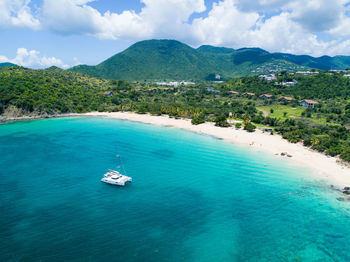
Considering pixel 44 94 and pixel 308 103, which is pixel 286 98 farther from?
pixel 44 94

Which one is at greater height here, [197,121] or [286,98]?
[286,98]

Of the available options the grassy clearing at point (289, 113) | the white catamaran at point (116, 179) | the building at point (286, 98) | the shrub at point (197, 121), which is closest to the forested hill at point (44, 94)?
the shrub at point (197, 121)

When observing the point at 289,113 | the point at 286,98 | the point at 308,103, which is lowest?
the point at 289,113

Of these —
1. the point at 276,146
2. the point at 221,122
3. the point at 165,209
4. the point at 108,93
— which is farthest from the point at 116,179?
the point at 108,93

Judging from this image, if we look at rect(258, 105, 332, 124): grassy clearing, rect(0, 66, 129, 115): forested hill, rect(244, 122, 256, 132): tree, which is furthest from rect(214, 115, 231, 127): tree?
rect(0, 66, 129, 115): forested hill

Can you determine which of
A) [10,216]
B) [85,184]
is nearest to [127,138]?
[85,184]

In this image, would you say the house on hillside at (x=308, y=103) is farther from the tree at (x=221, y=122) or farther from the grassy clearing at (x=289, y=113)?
the tree at (x=221, y=122)
